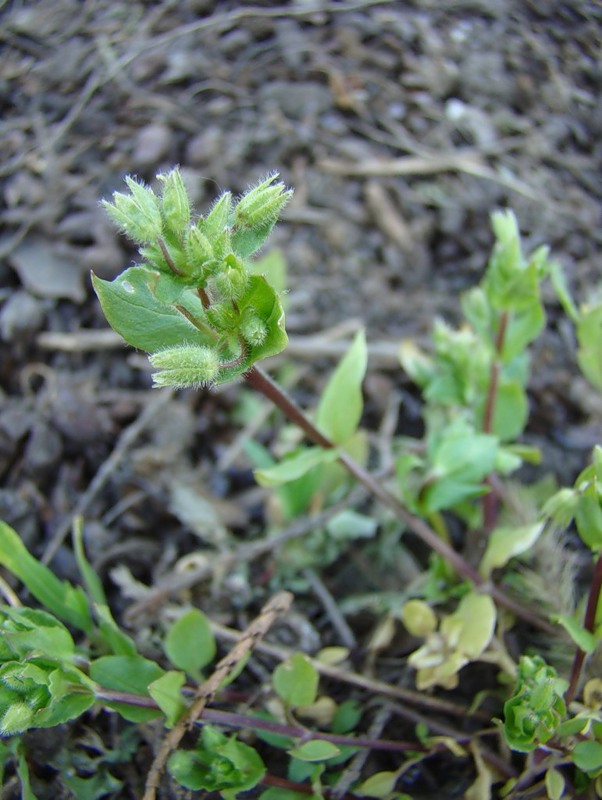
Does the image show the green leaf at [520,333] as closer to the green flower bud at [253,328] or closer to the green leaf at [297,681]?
the green flower bud at [253,328]

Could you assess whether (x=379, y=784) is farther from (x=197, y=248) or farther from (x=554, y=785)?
(x=197, y=248)

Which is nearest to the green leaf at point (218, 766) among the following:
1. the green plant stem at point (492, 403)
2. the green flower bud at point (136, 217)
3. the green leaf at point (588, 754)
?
the green leaf at point (588, 754)

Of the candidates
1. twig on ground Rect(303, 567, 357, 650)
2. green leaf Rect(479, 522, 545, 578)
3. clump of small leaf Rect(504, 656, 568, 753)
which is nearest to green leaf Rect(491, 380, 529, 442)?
green leaf Rect(479, 522, 545, 578)

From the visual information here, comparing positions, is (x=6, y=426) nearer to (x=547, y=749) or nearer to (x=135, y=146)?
(x=135, y=146)

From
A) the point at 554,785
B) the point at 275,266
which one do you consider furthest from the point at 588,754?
the point at 275,266

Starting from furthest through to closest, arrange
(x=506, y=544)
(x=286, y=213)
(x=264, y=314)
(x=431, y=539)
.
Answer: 1. (x=286, y=213)
2. (x=431, y=539)
3. (x=506, y=544)
4. (x=264, y=314)

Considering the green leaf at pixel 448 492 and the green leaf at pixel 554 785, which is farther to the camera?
the green leaf at pixel 448 492

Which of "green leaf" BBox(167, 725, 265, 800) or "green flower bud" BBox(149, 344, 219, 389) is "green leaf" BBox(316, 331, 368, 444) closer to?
"green flower bud" BBox(149, 344, 219, 389)
